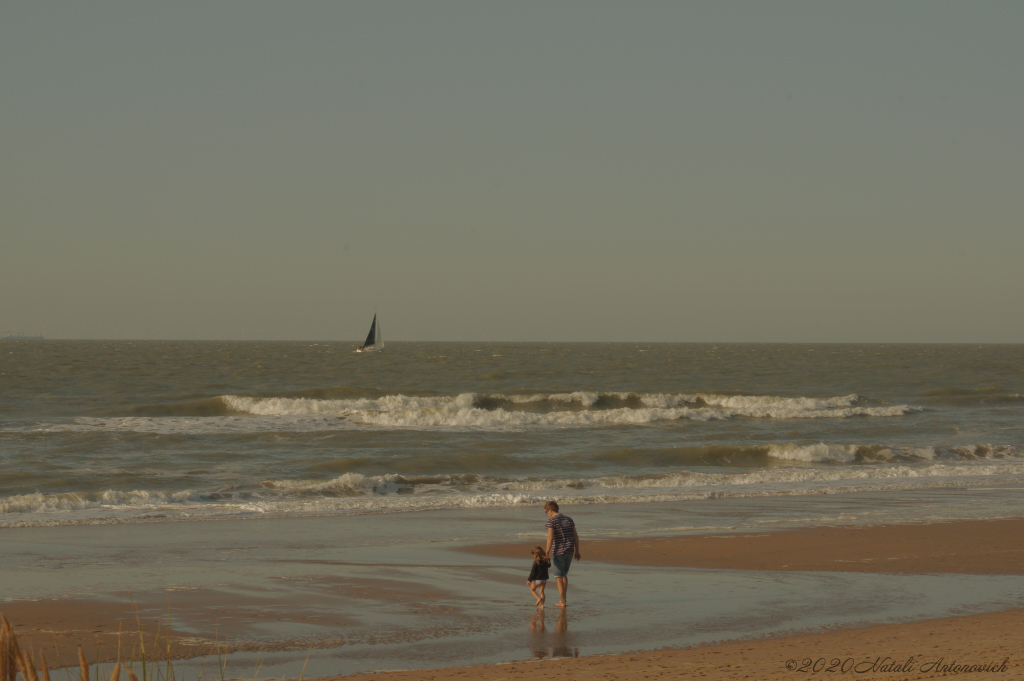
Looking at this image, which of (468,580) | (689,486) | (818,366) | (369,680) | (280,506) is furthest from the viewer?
(818,366)

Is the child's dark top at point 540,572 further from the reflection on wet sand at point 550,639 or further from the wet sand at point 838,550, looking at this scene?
the wet sand at point 838,550

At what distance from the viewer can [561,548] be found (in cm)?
1102

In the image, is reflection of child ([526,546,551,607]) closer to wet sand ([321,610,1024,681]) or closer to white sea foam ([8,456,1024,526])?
wet sand ([321,610,1024,681])

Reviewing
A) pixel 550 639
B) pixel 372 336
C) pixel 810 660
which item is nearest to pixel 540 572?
pixel 550 639

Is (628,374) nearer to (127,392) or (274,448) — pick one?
(127,392)

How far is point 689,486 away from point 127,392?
36190 millimetres

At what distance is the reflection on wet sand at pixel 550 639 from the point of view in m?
8.88

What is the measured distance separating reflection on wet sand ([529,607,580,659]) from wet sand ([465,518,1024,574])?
11.0ft

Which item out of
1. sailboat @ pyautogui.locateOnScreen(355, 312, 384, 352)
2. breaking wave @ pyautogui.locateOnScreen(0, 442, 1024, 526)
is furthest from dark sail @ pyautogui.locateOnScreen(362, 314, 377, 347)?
breaking wave @ pyautogui.locateOnScreen(0, 442, 1024, 526)

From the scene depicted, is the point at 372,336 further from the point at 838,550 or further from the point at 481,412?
the point at 838,550

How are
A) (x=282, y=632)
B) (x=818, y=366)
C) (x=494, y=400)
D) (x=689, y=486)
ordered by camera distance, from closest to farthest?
(x=282, y=632)
(x=689, y=486)
(x=494, y=400)
(x=818, y=366)

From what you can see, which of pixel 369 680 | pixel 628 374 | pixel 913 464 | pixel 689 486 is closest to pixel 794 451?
pixel 913 464

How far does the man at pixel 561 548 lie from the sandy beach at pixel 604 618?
1.24 feet

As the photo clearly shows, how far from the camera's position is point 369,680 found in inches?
309
